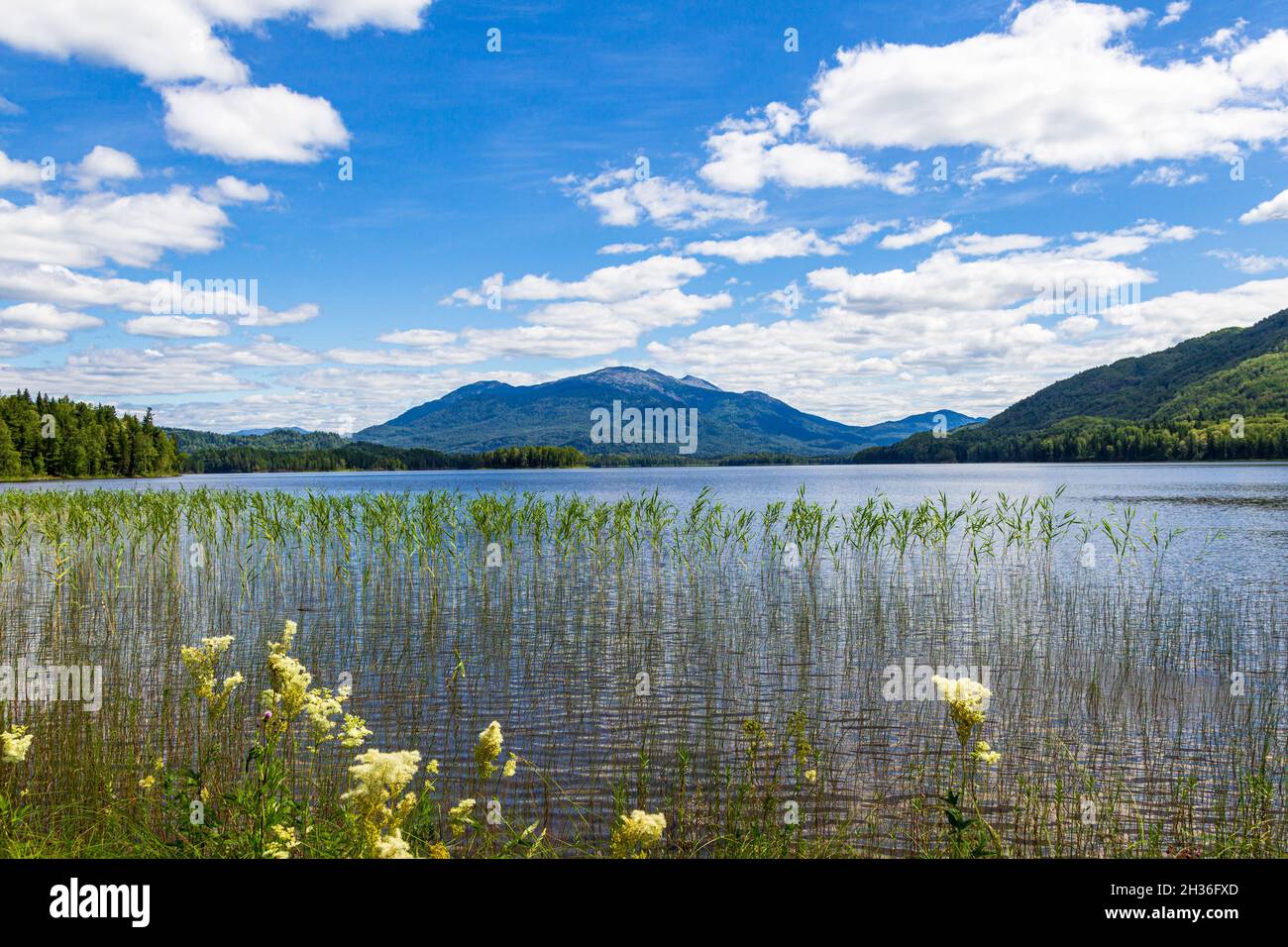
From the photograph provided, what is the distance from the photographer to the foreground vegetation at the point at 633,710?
23.2 ft

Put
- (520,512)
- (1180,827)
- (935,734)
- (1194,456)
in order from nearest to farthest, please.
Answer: (1180,827), (935,734), (520,512), (1194,456)

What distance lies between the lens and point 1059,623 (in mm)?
18516

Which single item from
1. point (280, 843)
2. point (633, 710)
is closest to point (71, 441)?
point (633, 710)

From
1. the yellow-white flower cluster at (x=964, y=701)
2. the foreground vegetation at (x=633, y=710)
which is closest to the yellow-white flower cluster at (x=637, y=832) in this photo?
the foreground vegetation at (x=633, y=710)

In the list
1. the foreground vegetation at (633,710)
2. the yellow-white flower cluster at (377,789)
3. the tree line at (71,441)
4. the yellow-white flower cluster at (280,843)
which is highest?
the tree line at (71,441)

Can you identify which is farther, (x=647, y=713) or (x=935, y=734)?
(x=647, y=713)

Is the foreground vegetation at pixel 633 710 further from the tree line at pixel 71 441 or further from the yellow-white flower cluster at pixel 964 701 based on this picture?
the tree line at pixel 71 441

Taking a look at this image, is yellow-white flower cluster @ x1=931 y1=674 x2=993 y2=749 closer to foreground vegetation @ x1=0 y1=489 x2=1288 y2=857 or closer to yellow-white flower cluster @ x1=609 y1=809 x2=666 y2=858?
foreground vegetation @ x1=0 y1=489 x2=1288 y2=857

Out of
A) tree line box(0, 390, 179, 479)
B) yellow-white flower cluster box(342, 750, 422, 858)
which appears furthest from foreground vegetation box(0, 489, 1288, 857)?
tree line box(0, 390, 179, 479)

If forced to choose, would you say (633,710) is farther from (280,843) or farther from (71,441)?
(71,441)

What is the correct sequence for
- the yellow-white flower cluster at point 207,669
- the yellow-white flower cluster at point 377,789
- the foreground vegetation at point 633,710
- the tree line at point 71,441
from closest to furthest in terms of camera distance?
the yellow-white flower cluster at point 377,789 → the yellow-white flower cluster at point 207,669 → the foreground vegetation at point 633,710 → the tree line at point 71,441
